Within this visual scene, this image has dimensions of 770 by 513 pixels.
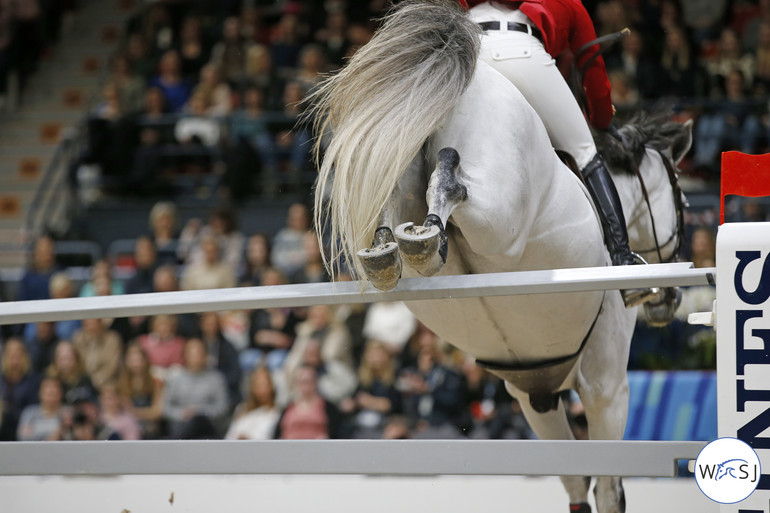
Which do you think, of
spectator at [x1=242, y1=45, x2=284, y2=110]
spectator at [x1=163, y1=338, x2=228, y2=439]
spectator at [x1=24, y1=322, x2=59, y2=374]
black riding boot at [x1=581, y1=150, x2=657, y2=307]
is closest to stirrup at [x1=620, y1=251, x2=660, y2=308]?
black riding boot at [x1=581, y1=150, x2=657, y2=307]

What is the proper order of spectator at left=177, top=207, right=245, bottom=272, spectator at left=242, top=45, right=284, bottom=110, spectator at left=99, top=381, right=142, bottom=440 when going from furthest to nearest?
1. spectator at left=242, top=45, right=284, bottom=110
2. spectator at left=177, top=207, right=245, bottom=272
3. spectator at left=99, top=381, right=142, bottom=440

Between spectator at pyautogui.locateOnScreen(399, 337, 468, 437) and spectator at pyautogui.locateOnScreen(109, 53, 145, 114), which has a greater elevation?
spectator at pyautogui.locateOnScreen(109, 53, 145, 114)

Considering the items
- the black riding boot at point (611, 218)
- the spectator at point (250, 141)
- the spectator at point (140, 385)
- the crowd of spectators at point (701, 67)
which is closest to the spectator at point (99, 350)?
the spectator at point (140, 385)

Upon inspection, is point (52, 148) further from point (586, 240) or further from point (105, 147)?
point (586, 240)

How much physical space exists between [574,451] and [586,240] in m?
0.86

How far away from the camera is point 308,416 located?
5.66 m

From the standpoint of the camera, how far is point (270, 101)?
26.3ft

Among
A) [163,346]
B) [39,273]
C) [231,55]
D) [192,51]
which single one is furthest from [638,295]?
[192,51]

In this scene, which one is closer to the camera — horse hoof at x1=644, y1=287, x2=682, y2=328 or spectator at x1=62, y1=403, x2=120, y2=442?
horse hoof at x1=644, y1=287, x2=682, y2=328

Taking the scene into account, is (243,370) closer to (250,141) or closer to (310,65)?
(250,141)

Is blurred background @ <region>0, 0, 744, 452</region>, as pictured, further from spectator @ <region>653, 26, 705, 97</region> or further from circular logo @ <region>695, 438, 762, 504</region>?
circular logo @ <region>695, 438, 762, 504</region>

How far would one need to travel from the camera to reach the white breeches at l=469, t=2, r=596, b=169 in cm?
282

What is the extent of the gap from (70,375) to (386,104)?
14.6 ft

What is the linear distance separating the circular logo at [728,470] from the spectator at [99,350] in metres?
4.92
